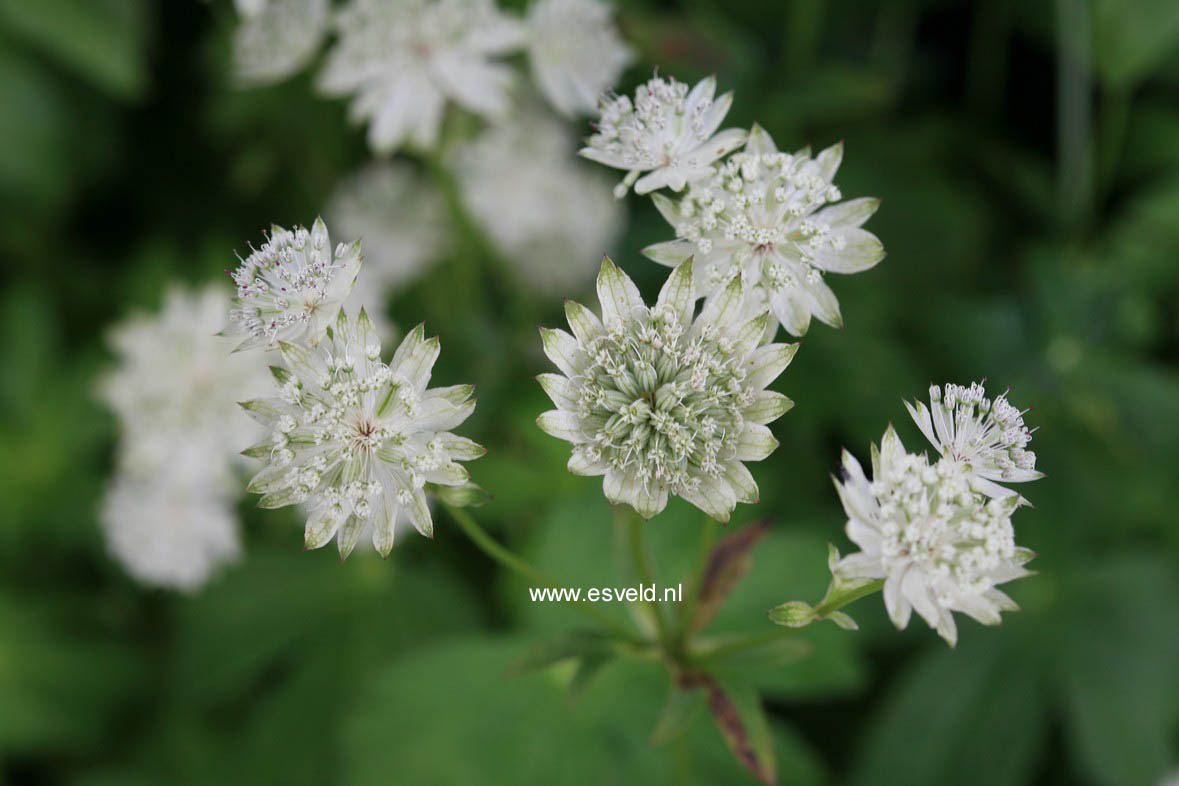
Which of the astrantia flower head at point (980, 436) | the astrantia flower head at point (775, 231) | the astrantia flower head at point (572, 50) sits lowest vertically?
the astrantia flower head at point (980, 436)

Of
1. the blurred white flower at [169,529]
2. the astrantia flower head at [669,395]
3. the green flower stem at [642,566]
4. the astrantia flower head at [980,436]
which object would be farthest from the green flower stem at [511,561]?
the blurred white flower at [169,529]

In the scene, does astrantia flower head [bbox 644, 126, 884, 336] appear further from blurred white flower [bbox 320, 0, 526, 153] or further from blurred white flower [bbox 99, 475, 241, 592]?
blurred white flower [bbox 99, 475, 241, 592]

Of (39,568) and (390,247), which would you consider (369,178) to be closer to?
(390,247)

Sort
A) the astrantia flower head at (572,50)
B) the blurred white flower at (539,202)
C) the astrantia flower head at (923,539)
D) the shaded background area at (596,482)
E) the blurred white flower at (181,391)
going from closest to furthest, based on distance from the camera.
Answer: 1. the astrantia flower head at (923,539)
2. the astrantia flower head at (572,50)
3. the shaded background area at (596,482)
4. the blurred white flower at (181,391)
5. the blurred white flower at (539,202)

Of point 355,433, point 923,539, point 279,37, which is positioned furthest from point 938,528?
point 279,37

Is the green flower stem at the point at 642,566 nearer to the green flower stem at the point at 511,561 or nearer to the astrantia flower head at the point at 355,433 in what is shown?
the green flower stem at the point at 511,561
